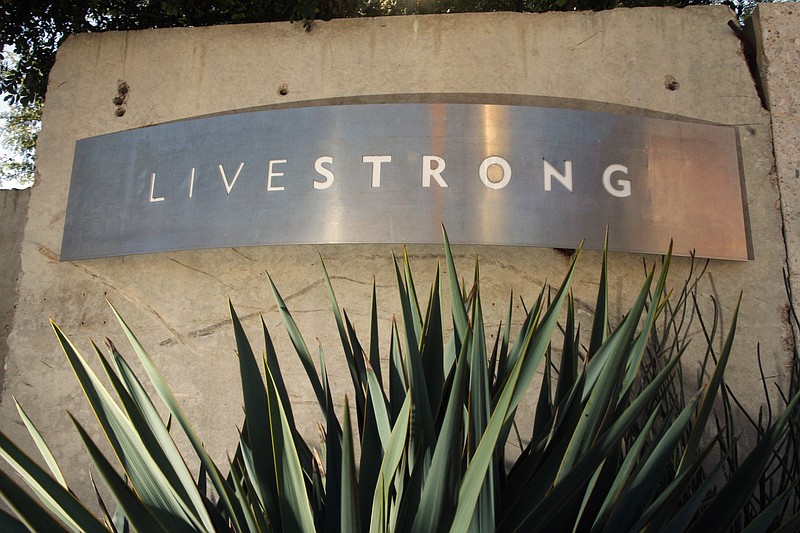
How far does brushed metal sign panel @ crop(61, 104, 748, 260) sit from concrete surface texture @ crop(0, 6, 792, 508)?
5.2 inches

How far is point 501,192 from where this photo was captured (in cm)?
236

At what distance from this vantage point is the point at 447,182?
238 centimetres

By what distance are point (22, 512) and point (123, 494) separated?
0.14 metres

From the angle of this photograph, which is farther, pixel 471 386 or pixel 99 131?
pixel 99 131

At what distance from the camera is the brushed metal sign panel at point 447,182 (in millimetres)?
2344

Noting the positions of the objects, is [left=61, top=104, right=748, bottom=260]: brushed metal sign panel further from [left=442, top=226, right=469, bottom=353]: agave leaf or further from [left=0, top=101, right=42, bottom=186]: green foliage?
[left=0, top=101, right=42, bottom=186]: green foliage

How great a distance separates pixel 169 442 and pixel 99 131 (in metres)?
1.89

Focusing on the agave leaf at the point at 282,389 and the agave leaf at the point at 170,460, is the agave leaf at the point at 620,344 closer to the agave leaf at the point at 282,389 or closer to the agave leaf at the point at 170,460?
the agave leaf at the point at 282,389

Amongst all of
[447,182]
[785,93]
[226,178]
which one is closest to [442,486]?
[447,182]

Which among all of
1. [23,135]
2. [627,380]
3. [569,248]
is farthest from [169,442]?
[23,135]

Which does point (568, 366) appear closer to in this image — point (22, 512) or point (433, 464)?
point (433, 464)

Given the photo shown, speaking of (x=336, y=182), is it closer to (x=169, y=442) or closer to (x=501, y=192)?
(x=501, y=192)

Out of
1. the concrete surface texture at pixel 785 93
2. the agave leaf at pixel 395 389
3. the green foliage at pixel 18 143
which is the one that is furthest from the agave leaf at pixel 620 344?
the green foliage at pixel 18 143

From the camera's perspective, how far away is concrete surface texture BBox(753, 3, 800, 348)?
7.88 feet
